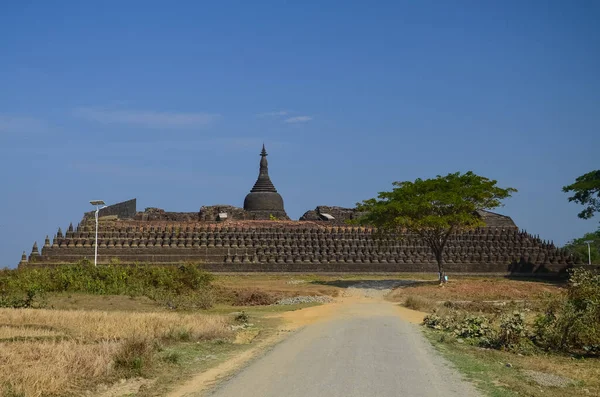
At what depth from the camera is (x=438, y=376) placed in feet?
36.5

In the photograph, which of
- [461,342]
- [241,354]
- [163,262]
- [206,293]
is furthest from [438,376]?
[163,262]

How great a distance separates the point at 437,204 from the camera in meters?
34.7

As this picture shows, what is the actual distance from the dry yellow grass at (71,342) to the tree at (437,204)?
16.8m

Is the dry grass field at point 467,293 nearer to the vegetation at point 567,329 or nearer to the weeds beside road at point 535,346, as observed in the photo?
the weeds beside road at point 535,346

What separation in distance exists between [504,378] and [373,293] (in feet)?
68.8

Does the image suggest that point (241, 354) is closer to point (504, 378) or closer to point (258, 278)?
point (504, 378)

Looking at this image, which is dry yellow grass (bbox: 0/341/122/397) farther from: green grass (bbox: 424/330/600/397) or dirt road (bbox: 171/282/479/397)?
green grass (bbox: 424/330/600/397)

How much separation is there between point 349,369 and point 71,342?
17.4 feet

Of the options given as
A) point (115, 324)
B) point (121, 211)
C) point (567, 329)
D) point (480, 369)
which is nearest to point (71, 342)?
point (115, 324)

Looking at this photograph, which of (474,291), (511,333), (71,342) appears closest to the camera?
(71,342)

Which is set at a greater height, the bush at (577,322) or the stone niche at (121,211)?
the stone niche at (121,211)

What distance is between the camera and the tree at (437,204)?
3366 centimetres

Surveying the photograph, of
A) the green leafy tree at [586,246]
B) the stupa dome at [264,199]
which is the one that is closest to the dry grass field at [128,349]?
the stupa dome at [264,199]

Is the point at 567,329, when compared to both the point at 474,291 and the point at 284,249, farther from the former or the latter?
the point at 284,249
